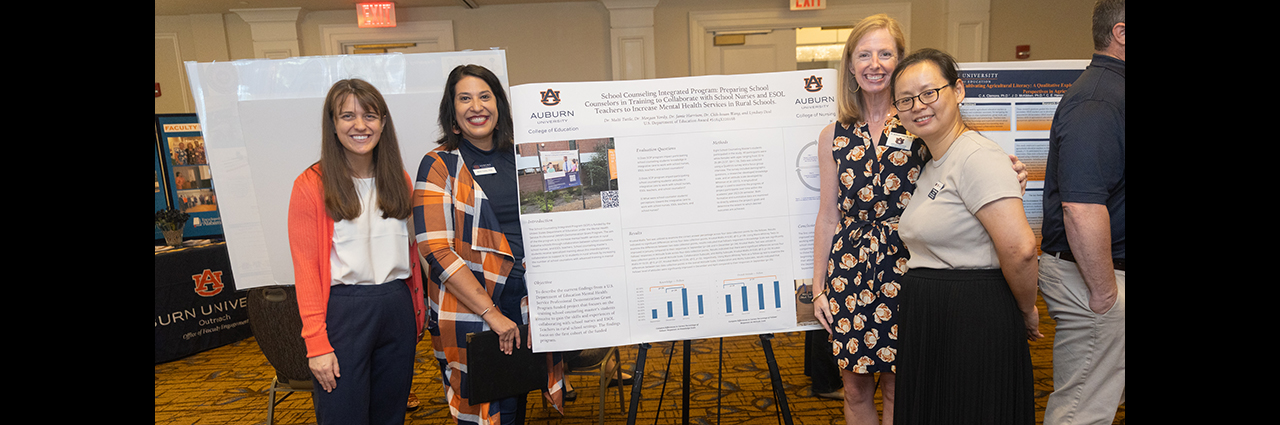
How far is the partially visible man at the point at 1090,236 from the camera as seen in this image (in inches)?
64.2

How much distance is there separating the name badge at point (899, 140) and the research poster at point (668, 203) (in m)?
0.25

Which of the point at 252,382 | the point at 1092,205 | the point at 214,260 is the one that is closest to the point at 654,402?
the point at 1092,205

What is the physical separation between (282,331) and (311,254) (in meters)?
1.02

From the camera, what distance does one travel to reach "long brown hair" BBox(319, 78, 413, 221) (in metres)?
1.68

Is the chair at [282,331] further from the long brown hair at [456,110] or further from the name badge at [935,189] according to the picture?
the name badge at [935,189]

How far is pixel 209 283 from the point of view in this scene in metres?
4.12

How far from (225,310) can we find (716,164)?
428 cm

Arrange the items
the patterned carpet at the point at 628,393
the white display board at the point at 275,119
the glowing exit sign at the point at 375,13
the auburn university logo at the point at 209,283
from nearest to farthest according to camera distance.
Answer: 1. the white display board at the point at 275,119
2. the patterned carpet at the point at 628,393
3. the auburn university logo at the point at 209,283
4. the glowing exit sign at the point at 375,13

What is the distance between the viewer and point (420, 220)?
1.78m

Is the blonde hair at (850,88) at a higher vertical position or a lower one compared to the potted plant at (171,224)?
higher

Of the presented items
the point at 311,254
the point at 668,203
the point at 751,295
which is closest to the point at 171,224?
the point at 311,254

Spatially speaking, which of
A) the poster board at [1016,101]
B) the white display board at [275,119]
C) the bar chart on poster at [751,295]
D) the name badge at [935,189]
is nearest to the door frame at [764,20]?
the poster board at [1016,101]

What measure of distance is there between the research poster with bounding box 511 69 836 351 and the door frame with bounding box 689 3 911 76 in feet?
17.6

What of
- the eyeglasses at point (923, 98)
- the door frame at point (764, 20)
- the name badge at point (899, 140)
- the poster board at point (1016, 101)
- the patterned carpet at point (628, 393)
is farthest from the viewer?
the door frame at point (764, 20)
